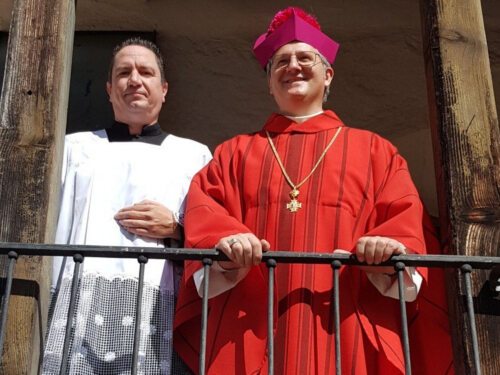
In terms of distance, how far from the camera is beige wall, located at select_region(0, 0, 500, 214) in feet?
18.4

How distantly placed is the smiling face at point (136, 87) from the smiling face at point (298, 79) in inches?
20.1

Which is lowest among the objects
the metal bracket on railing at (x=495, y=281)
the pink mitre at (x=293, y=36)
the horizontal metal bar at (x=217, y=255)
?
the metal bracket on railing at (x=495, y=281)

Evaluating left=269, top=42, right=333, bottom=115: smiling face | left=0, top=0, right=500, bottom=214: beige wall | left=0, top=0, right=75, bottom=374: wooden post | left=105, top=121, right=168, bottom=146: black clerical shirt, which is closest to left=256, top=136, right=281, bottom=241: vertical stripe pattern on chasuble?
left=269, top=42, right=333, bottom=115: smiling face

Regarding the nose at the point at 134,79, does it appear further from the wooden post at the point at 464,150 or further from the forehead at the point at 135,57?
the wooden post at the point at 464,150

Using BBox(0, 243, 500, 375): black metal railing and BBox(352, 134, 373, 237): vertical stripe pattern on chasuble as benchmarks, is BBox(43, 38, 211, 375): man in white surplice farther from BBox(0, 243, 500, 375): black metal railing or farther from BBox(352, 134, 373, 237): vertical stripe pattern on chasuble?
BBox(352, 134, 373, 237): vertical stripe pattern on chasuble

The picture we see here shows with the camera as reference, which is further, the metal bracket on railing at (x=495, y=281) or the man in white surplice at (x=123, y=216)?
the man in white surplice at (x=123, y=216)

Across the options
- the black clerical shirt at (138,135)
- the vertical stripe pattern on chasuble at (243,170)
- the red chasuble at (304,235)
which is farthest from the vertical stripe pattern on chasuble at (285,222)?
the black clerical shirt at (138,135)

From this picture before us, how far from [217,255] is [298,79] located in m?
1.03

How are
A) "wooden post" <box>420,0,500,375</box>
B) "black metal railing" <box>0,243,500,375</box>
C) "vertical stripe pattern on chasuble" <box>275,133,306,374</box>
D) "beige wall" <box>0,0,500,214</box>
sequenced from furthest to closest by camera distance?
"beige wall" <box>0,0,500,214</box>
"vertical stripe pattern on chasuble" <box>275,133,306,374</box>
"wooden post" <box>420,0,500,375</box>
"black metal railing" <box>0,243,500,375</box>

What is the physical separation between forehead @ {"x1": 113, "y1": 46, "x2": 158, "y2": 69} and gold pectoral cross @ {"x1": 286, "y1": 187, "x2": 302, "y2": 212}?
97 cm

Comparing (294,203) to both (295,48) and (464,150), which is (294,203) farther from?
(295,48)

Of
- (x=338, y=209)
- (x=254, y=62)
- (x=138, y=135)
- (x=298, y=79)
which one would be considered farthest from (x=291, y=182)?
(x=254, y=62)

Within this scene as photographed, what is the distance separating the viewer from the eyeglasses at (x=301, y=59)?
14.1 ft

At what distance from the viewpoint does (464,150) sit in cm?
373
